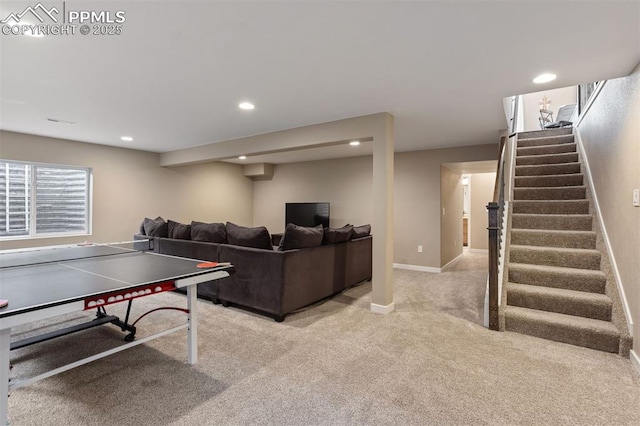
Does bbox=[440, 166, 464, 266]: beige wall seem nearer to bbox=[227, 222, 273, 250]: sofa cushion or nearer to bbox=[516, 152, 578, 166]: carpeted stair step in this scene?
bbox=[516, 152, 578, 166]: carpeted stair step

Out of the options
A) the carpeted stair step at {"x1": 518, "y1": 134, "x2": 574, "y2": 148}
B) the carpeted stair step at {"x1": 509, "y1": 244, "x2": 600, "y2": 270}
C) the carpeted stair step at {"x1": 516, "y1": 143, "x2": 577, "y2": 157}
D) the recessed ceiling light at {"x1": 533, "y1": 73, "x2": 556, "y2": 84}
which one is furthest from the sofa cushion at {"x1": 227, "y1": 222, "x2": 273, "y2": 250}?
the carpeted stair step at {"x1": 518, "y1": 134, "x2": 574, "y2": 148}

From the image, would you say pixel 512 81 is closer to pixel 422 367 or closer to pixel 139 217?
pixel 422 367

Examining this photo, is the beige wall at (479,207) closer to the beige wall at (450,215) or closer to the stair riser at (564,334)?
the beige wall at (450,215)

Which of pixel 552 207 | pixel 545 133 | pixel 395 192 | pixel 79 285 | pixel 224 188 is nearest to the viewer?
pixel 79 285

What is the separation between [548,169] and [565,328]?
104 inches

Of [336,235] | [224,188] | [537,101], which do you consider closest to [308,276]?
[336,235]

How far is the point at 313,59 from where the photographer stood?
2.31 m

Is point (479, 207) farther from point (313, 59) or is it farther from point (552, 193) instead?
point (313, 59)

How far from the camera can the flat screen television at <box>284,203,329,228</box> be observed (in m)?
6.93

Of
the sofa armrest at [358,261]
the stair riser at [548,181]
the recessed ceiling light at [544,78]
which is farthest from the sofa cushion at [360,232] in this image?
the recessed ceiling light at [544,78]

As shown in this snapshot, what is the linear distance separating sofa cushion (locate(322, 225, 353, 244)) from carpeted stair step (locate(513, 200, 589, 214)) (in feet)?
7.33

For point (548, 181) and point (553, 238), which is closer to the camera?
point (553, 238)

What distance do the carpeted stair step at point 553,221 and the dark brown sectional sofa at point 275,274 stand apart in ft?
7.05

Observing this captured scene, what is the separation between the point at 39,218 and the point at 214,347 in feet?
14.5
